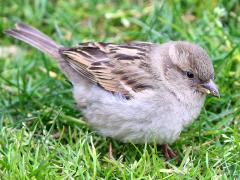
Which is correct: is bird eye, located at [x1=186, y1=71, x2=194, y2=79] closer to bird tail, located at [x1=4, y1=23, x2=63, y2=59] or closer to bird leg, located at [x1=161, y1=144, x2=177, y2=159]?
bird leg, located at [x1=161, y1=144, x2=177, y2=159]

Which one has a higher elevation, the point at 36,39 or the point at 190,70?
the point at 36,39

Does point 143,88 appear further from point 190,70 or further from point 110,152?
point 110,152

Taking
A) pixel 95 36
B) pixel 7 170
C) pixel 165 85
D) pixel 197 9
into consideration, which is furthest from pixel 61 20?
pixel 7 170

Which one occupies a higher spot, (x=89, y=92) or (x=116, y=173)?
(x=89, y=92)

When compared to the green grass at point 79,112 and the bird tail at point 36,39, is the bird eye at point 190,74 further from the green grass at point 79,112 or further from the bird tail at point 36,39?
the bird tail at point 36,39

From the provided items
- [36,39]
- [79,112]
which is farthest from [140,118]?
[36,39]

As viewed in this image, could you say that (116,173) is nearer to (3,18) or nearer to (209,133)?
(209,133)

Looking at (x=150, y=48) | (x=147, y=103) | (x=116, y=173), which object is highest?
(x=150, y=48)
